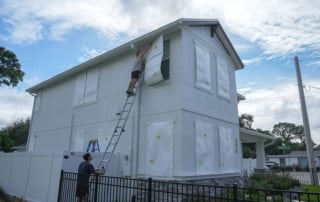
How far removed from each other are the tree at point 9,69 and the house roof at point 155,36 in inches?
88.9

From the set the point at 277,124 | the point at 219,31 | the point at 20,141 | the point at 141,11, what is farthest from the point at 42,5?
the point at 277,124

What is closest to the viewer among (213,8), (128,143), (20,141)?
(128,143)

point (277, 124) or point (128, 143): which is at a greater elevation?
point (277, 124)

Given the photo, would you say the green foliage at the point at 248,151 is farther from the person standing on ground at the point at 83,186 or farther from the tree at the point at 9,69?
the person standing on ground at the point at 83,186

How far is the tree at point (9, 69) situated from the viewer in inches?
613

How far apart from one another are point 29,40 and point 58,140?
563cm

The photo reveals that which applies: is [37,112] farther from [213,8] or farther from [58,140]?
[213,8]

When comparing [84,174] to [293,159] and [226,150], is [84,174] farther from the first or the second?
[293,159]

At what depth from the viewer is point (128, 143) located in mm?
Result: 9625

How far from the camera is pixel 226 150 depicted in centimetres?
1025

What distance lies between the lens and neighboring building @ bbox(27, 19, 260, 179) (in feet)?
27.5

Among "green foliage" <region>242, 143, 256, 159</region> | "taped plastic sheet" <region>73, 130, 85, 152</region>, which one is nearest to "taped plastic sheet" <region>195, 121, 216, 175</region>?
"taped plastic sheet" <region>73, 130, 85, 152</region>

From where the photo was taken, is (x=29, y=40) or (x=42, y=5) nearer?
(x=42, y=5)

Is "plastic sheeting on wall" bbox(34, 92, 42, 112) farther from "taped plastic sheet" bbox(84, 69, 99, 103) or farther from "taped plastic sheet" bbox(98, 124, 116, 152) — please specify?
"taped plastic sheet" bbox(98, 124, 116, 152)
